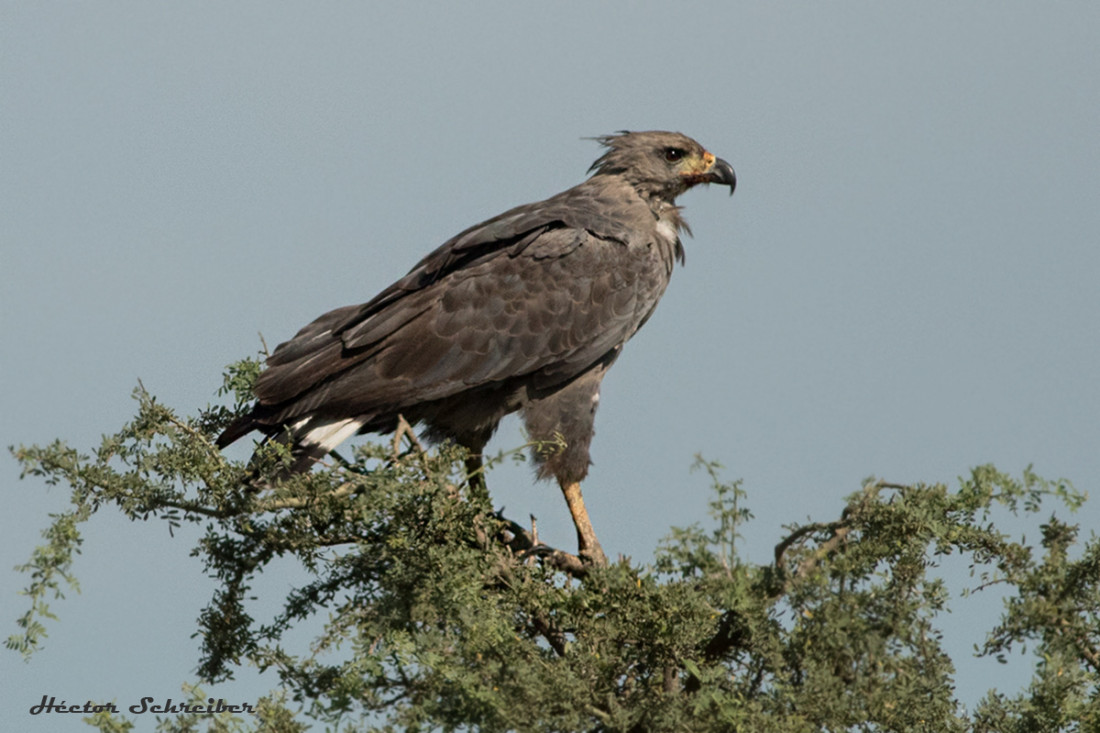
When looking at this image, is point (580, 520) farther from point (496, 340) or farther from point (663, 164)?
point (663, 164)

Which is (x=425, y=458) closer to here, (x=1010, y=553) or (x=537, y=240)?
(x=1010, y=553)

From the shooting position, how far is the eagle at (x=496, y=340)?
6.24m

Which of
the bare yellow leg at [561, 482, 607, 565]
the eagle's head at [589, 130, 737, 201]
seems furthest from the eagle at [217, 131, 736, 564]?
the eagle's head at [589, 130, 737, 201]

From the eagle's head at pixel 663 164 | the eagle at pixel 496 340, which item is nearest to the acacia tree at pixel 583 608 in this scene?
the eagle at pixel 496 340

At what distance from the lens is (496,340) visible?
658 cm

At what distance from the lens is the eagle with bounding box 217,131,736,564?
20.5 feet

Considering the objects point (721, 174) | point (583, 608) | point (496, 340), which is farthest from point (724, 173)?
point (583, 608)

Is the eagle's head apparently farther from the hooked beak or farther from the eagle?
the eagle

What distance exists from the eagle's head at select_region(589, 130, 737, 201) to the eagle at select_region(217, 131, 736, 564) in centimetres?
38

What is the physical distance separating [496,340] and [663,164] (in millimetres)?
1841

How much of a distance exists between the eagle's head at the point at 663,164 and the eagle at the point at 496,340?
0.38 meters

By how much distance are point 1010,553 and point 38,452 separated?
3.56 m

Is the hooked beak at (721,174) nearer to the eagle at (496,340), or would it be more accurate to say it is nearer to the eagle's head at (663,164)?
the eagle's head at (663,164)

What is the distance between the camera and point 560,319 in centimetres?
671
